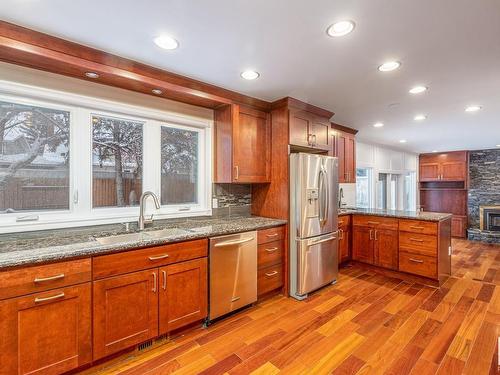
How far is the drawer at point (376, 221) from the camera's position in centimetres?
358

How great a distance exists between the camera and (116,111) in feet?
7.77

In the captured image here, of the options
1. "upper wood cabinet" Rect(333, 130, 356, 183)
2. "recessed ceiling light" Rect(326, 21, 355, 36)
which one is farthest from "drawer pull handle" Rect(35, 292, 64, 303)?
"upper wood cabinet" Rect(333, 130, 356, 183)

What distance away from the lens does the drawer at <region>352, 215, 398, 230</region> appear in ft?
11.7

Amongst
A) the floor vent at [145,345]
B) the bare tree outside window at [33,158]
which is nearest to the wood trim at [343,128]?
the bare tree outside window at [33,158]

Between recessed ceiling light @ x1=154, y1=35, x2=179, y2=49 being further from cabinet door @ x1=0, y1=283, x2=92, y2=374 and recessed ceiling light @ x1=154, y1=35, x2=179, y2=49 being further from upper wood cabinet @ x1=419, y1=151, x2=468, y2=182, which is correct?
upper wood cabinet @ x1=419, y1=151, x2=468, y2=182

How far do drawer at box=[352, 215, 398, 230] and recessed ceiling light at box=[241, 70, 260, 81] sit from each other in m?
2.76

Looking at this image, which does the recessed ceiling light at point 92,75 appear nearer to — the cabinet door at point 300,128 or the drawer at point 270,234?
the cabinet door at point 300,128

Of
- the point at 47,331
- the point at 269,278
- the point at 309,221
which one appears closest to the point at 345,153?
the point at 309,221

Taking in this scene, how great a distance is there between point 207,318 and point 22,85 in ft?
7.93

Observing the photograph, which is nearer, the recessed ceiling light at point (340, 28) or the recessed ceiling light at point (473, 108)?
the recessed ceiling light at point (340, 28)

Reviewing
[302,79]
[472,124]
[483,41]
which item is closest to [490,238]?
[472,124]

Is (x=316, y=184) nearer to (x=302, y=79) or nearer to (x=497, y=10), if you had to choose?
(x=302, y=79)

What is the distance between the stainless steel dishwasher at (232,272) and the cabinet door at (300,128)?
1.25 m

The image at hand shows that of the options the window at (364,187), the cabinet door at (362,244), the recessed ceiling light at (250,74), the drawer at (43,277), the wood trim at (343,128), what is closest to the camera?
the drawer at (43,277)
